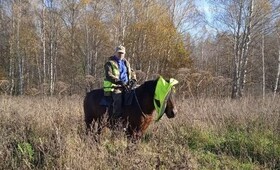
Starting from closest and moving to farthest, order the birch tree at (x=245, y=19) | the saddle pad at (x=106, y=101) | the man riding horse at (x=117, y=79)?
the man riding horse at (x=117, y=79) → the saddle pad at (x=106, y=101) → the birch tree at (x=245, y=19)

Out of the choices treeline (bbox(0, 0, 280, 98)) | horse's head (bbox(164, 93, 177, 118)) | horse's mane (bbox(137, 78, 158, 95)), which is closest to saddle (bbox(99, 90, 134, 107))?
horse's mane (bbox(137, 78, 158, 95))

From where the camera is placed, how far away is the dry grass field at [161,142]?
509 cm


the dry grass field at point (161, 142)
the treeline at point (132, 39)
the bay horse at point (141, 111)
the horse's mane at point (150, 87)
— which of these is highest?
the treeline at point (132, 39)

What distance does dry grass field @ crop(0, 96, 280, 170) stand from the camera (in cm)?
509

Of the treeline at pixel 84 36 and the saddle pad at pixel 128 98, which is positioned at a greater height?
the treeline at pixel 84 36

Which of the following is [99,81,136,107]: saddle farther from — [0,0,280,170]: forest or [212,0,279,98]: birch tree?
[212,0,279,98]: birch tree

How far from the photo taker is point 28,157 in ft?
18.3

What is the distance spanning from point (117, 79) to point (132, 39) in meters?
18.8

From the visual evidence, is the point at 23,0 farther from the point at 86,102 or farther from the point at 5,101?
the point at 86,102

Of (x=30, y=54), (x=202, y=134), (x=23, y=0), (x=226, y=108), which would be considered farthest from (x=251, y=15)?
(x=30, y=54)

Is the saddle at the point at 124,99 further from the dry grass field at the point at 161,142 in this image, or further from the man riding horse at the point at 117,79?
the dry grass field at the point at 161,142

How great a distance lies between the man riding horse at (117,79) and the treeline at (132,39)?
969cm

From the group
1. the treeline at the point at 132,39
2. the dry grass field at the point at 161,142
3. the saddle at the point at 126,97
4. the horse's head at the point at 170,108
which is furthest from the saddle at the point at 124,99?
the treeline at the point at 132,39

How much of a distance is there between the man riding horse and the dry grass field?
730 millimetres
